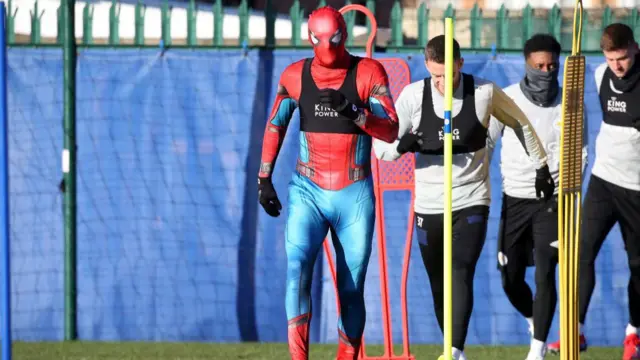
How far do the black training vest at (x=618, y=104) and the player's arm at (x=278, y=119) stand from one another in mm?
2405

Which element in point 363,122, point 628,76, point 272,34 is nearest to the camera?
point 363,122

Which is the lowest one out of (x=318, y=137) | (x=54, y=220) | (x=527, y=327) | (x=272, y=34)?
(x=527, y=327)

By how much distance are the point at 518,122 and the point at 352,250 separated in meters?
1.34

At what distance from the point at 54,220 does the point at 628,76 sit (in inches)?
171

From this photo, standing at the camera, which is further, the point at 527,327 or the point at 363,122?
the point at 527,327

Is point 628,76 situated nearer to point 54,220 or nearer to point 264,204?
point 264,204

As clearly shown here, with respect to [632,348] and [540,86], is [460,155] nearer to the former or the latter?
[540,86]

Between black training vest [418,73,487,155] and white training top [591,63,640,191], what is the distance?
1.29 meters

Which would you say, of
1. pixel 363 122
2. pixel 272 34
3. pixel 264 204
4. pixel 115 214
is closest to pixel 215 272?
pixel 115 214

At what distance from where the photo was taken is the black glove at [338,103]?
6.81m

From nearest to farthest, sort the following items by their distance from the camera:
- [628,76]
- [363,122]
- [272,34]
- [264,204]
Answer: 1. [363,122]
2. [264,204]
3. [628,76]
4. [272,34]

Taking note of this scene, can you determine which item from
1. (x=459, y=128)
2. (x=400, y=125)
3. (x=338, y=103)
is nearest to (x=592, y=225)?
(x=459, y=128)

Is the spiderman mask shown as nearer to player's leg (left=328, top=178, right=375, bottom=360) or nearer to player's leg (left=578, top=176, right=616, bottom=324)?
player's leg (left=328, top=178, right=375, bottom=360)

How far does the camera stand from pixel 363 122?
702 centimetres
